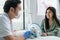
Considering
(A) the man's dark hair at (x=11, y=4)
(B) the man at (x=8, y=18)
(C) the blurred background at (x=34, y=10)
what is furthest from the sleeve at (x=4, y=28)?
(C) the blurred background at (x=34, y=10)

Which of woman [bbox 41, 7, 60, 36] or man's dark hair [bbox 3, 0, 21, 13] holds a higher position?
man's dark hair [bbox 3, 0, 21, 13]

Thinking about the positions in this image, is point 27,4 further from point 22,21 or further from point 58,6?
point 58,6

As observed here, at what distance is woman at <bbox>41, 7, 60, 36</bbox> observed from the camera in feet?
8.50

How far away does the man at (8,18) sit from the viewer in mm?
1262

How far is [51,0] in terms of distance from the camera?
303 centimetres

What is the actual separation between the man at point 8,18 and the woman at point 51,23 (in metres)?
1.34

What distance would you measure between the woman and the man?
52.7 inches

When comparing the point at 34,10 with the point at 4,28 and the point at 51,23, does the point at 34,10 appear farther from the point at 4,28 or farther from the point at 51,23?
the point at 4,28

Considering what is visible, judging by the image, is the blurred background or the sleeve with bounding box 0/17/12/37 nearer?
the sleeve with bounding box 0/17/12/37

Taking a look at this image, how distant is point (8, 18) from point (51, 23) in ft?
4.88

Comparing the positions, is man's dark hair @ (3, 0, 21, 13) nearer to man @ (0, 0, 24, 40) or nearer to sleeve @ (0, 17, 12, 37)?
man @ (0, 0, 24, 40)

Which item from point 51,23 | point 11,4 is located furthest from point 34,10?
point 11,4

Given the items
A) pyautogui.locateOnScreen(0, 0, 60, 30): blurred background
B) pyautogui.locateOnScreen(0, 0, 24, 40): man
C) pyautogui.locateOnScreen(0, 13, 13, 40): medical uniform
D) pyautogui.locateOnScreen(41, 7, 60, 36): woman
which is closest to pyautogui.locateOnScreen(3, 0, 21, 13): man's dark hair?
pyautogui.locateOnScreen(0, 0, 24, 40): man

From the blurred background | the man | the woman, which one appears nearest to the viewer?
the man
